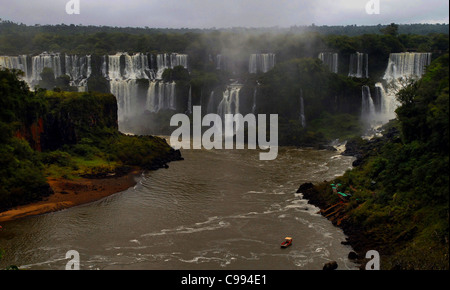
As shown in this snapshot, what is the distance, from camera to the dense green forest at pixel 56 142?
3690 centimetres

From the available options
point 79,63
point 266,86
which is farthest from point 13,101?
point 79,63

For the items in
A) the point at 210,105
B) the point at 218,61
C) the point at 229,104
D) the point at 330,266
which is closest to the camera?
the point at 330,266

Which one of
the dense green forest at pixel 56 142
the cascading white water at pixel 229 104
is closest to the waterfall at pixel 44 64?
the cascading white water at pixel 229 104

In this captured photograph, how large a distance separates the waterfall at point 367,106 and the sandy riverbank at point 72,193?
3566 cm

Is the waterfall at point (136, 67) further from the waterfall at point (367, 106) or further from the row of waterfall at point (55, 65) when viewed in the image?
the waterfall at point (367, 106)

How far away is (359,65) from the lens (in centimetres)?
7938

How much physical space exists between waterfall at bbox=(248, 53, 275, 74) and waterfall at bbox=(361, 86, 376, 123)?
17498 mm

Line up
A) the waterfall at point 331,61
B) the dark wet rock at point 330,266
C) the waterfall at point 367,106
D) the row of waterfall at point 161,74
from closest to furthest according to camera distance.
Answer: the dark wet rock at point 330,266 → the waterfall at point 367,106 → the row of waterfall at point 161,74 → the waterfall at point 331,61

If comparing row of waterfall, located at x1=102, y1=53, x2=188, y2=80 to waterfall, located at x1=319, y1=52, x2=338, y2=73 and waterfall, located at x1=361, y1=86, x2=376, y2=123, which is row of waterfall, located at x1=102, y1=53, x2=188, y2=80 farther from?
waterfall, located at x1=361, y1=86, x2=376, y2=123

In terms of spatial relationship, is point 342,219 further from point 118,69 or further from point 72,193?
point 118,69

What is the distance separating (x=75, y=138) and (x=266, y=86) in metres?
29.8

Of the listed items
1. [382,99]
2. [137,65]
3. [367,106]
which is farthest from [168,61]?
[382,99]

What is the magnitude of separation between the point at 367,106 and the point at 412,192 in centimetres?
4225
